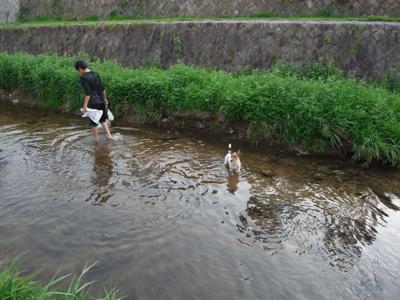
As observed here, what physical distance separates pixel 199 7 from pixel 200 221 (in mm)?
16024

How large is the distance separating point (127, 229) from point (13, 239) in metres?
1.70

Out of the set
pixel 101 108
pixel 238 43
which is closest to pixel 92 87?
pixel 101 108

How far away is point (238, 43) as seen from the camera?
1500 cm

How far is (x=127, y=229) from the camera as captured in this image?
6270 mm

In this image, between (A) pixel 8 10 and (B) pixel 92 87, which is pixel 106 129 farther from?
(A) pixel 8 10

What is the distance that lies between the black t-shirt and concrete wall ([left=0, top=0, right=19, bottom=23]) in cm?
2404

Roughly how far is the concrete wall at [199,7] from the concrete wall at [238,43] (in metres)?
3.15

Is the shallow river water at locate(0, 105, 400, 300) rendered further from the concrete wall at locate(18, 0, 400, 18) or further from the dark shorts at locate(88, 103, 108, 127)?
the concrete wall at locate(18, 0, 400, 18)

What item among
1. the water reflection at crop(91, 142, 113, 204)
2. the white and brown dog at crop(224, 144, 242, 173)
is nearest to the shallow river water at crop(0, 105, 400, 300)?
the water reflection at crop(91, 142, 113, 204)

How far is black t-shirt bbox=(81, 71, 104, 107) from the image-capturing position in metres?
9.55

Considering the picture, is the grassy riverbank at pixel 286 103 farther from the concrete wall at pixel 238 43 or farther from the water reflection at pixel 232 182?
the water reflection at pixel 232 182

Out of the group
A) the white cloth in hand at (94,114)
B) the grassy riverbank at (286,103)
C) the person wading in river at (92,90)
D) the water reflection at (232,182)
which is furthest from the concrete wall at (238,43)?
the water reflection at (232,182)

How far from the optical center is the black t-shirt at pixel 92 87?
9547 mm

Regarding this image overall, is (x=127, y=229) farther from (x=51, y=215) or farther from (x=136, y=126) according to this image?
(x=136, y=126)
